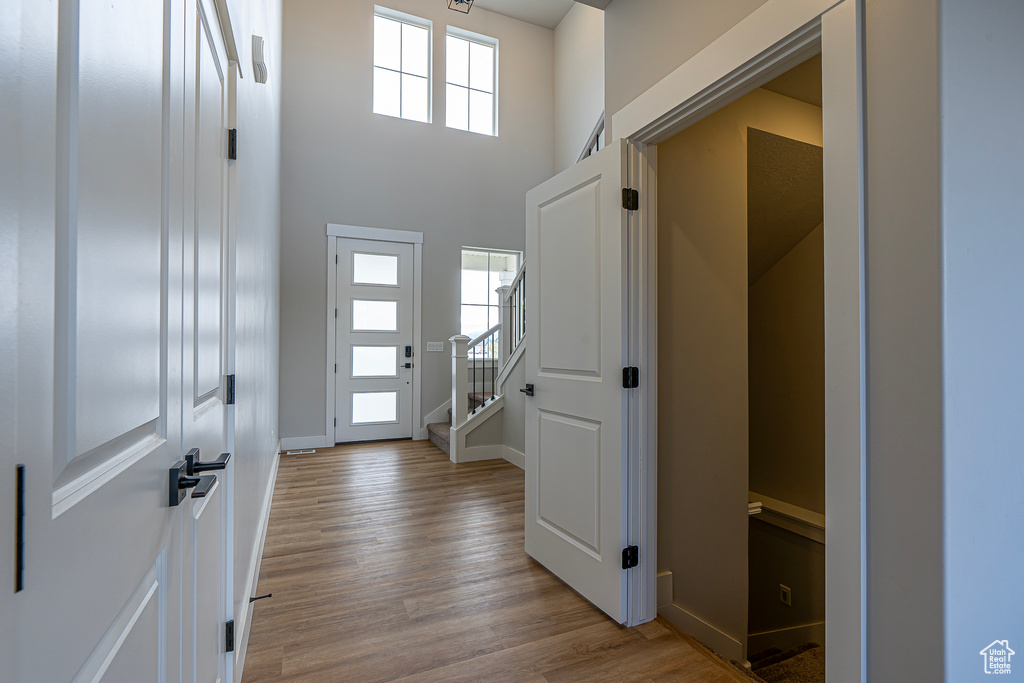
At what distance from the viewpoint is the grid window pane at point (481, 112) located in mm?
6145

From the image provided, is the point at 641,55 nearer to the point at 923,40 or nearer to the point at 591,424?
the point at 923,40

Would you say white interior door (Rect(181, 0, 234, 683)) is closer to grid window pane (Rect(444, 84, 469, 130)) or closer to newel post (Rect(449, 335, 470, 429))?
newel post (Rect(449, 335, 470, 429))

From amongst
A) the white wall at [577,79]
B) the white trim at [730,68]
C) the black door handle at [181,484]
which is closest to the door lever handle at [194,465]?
the black door handle at [181,484]

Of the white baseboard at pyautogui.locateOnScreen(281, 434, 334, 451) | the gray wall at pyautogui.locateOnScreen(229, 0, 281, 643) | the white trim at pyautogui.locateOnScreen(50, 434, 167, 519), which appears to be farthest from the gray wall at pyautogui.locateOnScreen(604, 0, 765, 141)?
the white baseboard at pyautogui.locateOnScreen(281, 434, 334, 451)

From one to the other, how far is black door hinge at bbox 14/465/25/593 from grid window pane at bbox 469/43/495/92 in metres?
6.63

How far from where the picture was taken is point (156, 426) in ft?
2.70

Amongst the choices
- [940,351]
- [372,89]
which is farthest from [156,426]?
[372,89]

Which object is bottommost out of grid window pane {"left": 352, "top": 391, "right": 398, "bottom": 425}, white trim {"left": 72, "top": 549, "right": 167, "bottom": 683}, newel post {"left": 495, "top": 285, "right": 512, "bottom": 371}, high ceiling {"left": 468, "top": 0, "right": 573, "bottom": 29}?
grid window pane {"left": 352, "top": 391, "right": 398, "bottom": 425}

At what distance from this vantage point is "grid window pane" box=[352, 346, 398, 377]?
18.1ft

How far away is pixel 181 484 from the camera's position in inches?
34.9

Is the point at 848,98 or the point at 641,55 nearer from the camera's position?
the point at 848,98

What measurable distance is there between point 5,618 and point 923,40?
5.83 feet

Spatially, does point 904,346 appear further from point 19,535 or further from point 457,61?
point 457,61

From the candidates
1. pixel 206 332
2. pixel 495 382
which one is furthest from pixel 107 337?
pixel 495 382
